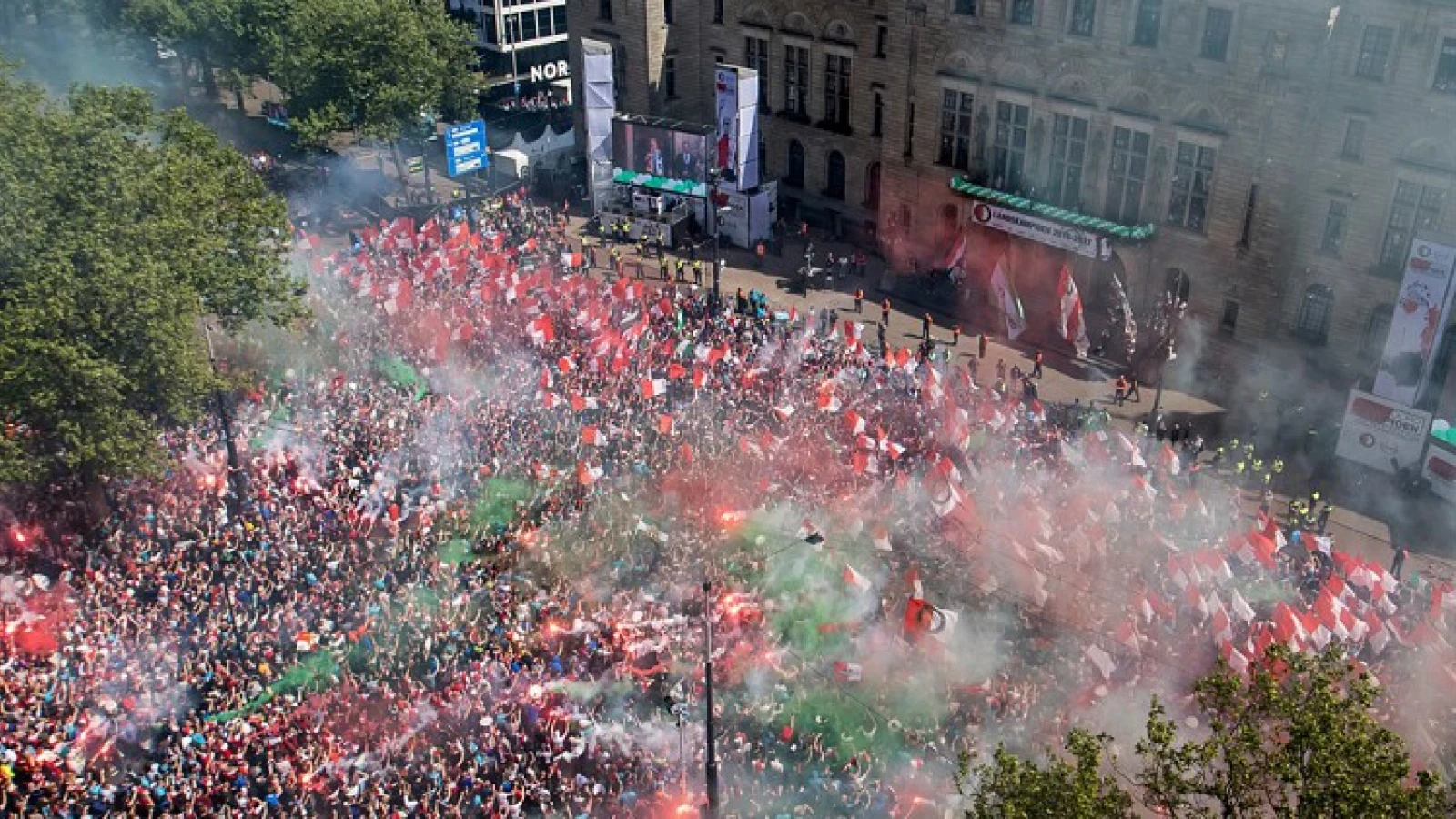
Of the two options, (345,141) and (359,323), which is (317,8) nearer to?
(345,141)

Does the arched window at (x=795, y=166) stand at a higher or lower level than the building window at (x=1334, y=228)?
lower

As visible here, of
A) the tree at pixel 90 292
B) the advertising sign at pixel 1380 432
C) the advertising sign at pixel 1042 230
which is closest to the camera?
the tree at pixel 90 292

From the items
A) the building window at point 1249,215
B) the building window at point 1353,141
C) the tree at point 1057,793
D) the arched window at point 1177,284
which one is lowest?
the arched window at point 1177,284

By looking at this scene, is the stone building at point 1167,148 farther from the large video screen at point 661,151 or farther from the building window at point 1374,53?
the large video screen at point 661,151

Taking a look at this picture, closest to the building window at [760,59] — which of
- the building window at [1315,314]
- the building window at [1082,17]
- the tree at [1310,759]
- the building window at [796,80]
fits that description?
the building window at [796,80]

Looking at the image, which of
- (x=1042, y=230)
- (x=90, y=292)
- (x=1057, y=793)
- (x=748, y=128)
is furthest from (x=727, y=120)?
(x=1057, y=793)

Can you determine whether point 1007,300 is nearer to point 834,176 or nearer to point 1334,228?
point 1334,228
